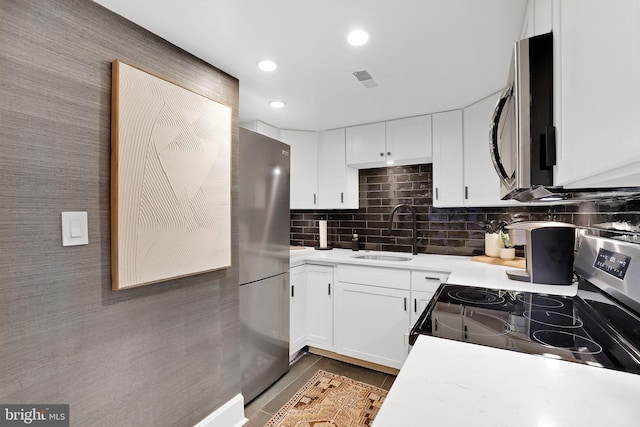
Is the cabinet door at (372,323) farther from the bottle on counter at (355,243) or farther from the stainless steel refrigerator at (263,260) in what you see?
the bottle on counter at (355,243)

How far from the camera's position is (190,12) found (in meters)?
1.33

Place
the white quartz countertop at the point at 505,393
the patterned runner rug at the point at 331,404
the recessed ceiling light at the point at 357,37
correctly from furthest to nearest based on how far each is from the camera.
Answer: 1. the patterned runner rug at the point at 331,404
2. the recessed ceiling light at the point at 357,37
3. the white quartz countertop at the point at 505,393

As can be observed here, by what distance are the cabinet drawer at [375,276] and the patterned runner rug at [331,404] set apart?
759 mm

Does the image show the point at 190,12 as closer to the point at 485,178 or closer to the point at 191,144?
the point at 191,144

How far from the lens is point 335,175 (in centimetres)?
311

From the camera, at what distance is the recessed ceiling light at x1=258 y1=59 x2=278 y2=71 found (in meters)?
1.78

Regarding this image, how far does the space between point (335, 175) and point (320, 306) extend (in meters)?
1.30

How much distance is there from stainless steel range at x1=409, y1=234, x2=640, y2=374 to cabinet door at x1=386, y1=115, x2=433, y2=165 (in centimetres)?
148

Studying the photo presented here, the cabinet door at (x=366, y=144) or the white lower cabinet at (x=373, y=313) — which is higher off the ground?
the cabinet door at (x=366, y=144)

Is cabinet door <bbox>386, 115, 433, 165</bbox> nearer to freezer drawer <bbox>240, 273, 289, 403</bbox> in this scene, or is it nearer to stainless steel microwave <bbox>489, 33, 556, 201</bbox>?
freezer drawer <bbox>240, 273, 289, 403</bbox>

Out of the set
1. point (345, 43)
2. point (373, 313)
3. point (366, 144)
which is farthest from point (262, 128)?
point (373, 313)

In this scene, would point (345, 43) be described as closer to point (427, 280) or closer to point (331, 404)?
point (427, 280)

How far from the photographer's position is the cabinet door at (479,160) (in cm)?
226

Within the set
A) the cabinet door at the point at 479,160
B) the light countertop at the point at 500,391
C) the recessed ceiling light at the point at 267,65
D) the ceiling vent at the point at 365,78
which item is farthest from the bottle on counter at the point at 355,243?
the light countertop at the point at 500,391
